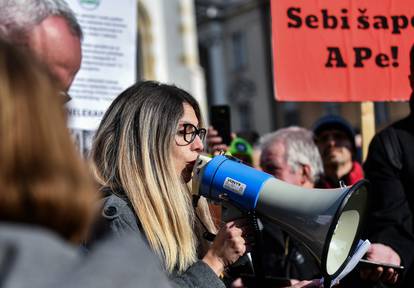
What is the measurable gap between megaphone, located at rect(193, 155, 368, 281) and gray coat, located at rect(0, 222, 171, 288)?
3.00ft

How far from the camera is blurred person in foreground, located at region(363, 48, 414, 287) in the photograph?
2477 mm

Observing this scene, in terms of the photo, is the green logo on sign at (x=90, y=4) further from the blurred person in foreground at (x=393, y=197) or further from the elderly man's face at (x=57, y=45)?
the blurred person in foreground at (x=393, y=197)

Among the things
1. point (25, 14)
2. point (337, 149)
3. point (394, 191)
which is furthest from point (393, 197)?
point (25, 14)

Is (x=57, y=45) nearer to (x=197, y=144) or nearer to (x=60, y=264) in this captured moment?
(x=197, y=144)

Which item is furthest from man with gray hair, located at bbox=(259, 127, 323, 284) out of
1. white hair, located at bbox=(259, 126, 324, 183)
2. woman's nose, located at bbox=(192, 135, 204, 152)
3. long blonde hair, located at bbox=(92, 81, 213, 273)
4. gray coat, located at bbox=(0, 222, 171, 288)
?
gray coat, located at bbox=(0, 222, 171, 288)

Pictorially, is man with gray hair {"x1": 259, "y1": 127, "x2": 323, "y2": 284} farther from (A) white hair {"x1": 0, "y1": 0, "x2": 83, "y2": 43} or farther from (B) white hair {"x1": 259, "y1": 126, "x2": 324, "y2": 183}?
(A) white hair {"x1": 0, "y1": 0, "x2": 83, "y2": 43}

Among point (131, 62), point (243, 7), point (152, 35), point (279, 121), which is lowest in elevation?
point (279, 121)

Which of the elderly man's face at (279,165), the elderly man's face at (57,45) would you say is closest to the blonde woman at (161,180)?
the elderly man's face at (57,45)

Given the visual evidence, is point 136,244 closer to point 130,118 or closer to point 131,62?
point 130,118

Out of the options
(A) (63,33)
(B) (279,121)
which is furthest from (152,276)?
(B) (279,121)

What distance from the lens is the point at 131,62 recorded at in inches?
149

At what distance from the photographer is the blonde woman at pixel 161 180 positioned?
5.91 feet

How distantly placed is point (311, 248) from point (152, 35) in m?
11.2

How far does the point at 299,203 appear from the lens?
1.81 metres
